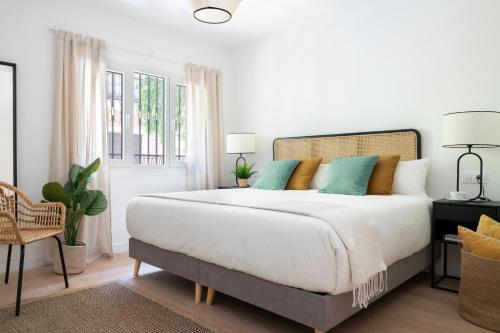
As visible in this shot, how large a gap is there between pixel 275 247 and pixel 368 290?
55 centimetres

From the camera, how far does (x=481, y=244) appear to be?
2.13 m

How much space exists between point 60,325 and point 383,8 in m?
3.74

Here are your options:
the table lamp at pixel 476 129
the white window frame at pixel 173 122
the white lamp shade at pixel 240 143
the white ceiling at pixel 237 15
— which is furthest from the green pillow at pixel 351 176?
the white window frame at pixel 173 122

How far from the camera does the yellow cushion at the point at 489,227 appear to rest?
86.4 inches

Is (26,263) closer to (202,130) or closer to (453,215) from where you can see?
(202,130)

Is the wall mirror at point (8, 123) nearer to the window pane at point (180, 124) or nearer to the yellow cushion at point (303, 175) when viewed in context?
the window pane at point (180, 124)

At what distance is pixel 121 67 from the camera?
157 inches

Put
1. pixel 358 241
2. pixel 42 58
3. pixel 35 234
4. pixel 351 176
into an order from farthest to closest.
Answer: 1. pixel 42 58
2. pixel 351 176
3. pixel 35 234
4. pixel 358 241

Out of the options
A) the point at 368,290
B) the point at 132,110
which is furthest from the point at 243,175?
the point at 368,290

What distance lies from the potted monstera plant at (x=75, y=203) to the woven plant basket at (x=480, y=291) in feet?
9.49

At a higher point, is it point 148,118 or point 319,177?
point 148,118

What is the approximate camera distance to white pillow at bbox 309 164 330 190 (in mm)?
3579

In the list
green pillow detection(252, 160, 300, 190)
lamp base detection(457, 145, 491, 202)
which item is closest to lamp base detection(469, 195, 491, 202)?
lamp base detection(457, 145, 491, 202)

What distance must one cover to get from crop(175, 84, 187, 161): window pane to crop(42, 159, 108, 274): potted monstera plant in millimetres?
1420
